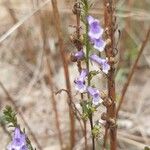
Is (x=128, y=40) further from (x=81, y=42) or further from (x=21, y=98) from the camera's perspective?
(x=81, y=42)

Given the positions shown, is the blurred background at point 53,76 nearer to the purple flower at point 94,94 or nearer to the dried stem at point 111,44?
the dried stem at point 111,44

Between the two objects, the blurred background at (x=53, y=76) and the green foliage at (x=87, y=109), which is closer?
the green foliage at (x=87, y=109)

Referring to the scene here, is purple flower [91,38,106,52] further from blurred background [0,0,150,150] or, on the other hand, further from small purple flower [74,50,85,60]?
blurred background [0,0,150,150]

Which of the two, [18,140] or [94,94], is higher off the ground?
[94,94]

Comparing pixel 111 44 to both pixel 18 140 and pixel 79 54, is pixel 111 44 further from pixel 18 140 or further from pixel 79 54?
pixel 18 140

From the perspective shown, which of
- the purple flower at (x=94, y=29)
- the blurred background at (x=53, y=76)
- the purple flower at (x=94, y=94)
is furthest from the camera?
the blurred background at (x=53, y=76)

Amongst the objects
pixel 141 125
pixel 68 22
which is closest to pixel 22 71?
pixel 68 22

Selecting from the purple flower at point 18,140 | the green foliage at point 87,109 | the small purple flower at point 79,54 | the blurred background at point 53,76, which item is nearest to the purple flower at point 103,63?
the small purple flower at point 79,54

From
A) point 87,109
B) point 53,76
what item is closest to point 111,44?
point 87,109

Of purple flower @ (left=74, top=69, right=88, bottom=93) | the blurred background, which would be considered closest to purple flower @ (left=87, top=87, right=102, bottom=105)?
purple flower @ (left=74, top=69, right=88, bottom=93)
